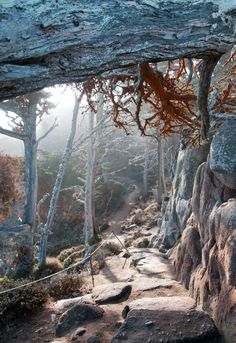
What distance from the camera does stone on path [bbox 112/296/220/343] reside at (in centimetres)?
555

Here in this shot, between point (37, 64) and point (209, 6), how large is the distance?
1.07 metres

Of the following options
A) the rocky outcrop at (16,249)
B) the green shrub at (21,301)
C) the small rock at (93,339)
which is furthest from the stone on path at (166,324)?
the rocky outcrop at (16,249)

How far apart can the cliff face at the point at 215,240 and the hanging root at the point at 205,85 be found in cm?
269

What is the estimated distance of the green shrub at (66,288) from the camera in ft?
33.6

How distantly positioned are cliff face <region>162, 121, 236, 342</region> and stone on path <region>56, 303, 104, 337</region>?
2.17 meters

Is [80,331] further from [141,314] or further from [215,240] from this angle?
[215,240]

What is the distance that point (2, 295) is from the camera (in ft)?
30.0

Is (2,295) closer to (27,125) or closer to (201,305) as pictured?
(201,305)

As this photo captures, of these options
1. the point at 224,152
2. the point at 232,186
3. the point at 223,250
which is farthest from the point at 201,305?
the point at 224,152

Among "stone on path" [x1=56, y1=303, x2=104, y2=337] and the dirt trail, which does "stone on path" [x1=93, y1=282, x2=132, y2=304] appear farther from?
"stone on path" [x1=56, y1=303, x2=104, y2=337]

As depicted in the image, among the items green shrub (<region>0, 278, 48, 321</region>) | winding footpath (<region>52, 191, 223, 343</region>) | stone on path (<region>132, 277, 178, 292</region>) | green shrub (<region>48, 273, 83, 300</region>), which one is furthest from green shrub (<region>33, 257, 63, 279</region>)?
stone on path (<region>132, 277, 178, 292</region>)

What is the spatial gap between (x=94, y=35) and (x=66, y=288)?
9.58 m

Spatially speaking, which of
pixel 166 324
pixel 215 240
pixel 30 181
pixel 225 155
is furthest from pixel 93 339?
pixel 30 181

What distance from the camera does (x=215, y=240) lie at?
6703 mm
